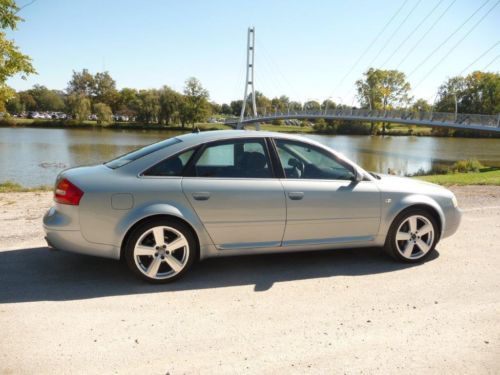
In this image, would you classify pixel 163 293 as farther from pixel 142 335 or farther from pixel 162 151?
pixel 162 151

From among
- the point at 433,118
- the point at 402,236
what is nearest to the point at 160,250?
the point at 402,236

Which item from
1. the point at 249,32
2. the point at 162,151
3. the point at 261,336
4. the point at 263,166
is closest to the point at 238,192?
the point at 263,166

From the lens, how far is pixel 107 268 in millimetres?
4137

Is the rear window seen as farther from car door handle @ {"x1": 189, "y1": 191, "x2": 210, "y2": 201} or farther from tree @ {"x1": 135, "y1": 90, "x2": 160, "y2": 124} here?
tree @ {"x1": 135, "y1": 90, "x2": 160, "y2": 124}

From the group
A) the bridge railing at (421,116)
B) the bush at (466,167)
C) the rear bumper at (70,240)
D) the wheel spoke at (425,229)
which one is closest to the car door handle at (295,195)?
the wheel spoke at (425,229)

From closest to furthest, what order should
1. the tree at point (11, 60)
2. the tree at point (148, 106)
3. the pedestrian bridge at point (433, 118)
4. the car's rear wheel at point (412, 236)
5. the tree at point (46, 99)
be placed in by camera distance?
the car's rear wheel at point (412, 236) < the tree at point (11, 60) < the pedestrian bridge at point (433, 118) < the tree at point (148, 106) < the tree at point (46, 99)

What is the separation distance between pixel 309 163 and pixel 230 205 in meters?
0.98

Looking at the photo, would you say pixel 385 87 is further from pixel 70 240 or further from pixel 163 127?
pixel 70 240

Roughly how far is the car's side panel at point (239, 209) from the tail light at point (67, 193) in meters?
0.92

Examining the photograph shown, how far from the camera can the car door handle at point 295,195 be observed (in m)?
3.95

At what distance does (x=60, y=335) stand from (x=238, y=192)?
1.84 meters

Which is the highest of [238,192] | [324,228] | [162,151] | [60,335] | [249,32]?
[249,32]

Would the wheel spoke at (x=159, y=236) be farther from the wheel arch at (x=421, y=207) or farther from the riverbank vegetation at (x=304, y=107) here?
the riverbank vegetation at (x=304, y=107)

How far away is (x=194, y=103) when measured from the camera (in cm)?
8850
